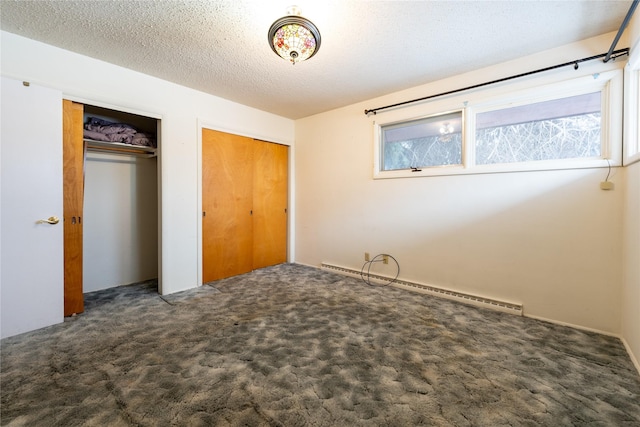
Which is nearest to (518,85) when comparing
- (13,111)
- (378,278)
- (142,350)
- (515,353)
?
(515,353)

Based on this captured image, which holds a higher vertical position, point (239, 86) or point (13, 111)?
point (239, 86)

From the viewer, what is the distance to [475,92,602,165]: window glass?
7.30 ft

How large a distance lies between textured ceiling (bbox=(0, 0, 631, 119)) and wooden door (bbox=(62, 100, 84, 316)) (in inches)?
25.9

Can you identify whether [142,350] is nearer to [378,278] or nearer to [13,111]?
[13,111]

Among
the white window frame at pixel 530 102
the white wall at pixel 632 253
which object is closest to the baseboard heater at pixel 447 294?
the white wall at pixel 632 253

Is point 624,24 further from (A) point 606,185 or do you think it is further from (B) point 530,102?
(A) point 606,185

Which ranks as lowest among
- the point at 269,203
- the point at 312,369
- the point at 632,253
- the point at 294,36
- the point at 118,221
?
the point at 312,369

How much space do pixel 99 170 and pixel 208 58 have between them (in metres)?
1.99

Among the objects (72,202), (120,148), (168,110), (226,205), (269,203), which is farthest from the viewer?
(269,203)

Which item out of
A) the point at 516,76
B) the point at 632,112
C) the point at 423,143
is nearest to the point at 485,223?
the point at 423,143

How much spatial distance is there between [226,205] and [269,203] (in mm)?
763

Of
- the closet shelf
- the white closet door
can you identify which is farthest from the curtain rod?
the white closet door

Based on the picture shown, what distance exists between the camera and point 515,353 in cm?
185

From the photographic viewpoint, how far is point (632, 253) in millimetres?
1839
